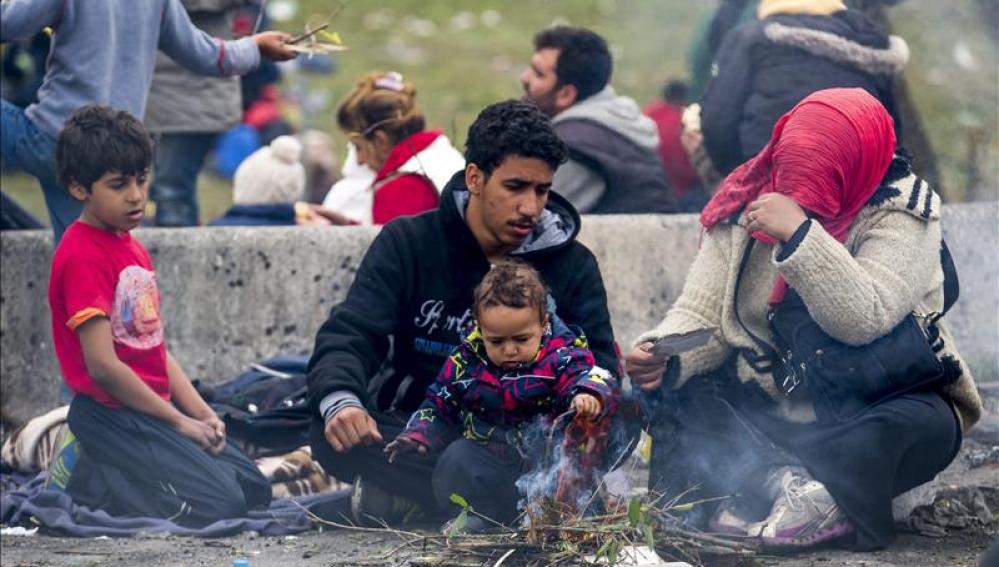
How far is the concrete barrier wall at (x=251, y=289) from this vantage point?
22.8 ft

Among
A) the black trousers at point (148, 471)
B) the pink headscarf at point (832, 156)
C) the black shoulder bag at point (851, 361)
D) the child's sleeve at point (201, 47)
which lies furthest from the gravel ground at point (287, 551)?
the child's sleeve at point (201, 47)

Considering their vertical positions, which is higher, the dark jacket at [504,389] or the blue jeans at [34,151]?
the blue jeans at [34,151]

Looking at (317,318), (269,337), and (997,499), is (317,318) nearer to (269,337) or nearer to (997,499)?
(269,337)

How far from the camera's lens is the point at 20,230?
7.25 m

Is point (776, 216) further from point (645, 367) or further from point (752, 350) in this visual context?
point (645, 367)

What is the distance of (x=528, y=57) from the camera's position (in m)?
18.8

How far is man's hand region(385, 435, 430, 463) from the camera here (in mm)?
5195

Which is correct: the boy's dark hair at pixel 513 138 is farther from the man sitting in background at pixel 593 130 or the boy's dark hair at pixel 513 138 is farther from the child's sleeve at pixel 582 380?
the man sitting in background at pixel 593 130

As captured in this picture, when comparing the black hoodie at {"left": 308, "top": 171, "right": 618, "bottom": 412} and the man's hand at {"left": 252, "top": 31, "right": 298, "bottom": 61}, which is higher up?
the man's hand at {"left": 252, "top": 31, "right": 298, "bottom": 61}

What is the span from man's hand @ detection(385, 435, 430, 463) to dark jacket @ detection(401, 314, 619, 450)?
1 centimetres

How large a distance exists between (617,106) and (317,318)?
161 centimetres

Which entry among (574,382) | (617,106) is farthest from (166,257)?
(574,382)

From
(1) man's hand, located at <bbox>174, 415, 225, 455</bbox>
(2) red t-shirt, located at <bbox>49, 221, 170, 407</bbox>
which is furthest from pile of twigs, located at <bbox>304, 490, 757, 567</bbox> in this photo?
(2) red t-shirt, located at <bbox>49, 221, 170, 407</bbox>

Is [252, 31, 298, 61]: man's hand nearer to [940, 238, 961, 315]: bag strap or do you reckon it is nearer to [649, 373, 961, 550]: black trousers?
[649, 373, 961, 550]: black trousers
